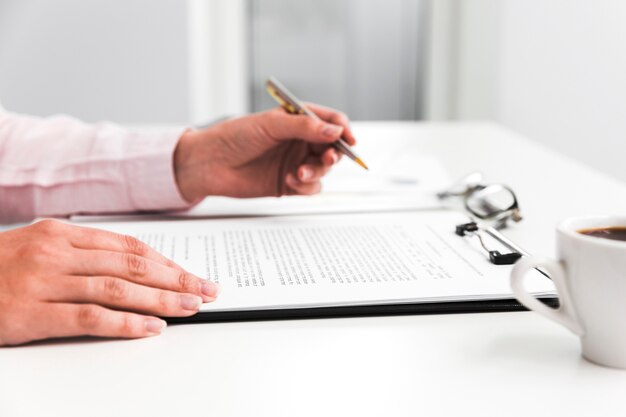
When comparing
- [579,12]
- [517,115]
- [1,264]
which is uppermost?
[579,12]

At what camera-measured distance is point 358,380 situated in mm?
482

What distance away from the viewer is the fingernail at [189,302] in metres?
0.56

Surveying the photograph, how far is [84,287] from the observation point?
0.54 metres

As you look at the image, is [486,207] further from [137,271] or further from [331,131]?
[137,271]

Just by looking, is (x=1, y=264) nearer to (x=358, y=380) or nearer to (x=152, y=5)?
(x=358, y=380)

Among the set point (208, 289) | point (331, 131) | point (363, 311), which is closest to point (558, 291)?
point (363, 311)

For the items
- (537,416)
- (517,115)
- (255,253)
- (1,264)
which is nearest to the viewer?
(537,416)

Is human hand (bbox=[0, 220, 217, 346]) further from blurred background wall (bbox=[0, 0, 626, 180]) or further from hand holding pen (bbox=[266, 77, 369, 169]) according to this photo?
blurred background wall (bbox=[0, 0, 626, 180])

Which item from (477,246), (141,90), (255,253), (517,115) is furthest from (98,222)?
(517,115)

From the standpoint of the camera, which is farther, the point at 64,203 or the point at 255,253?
the point at 64,203

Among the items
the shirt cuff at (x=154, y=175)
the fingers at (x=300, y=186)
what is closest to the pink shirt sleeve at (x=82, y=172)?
the shirt cuff at (x=154, y=175)

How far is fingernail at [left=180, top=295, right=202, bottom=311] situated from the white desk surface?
0.05 ft

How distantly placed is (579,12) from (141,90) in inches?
54.9

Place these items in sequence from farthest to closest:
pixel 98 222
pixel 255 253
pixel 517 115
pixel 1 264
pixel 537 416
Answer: pixel 517 115 → pixel 98 222 → pixel 255 253 → pixel 1 264 → pixel 537 416
